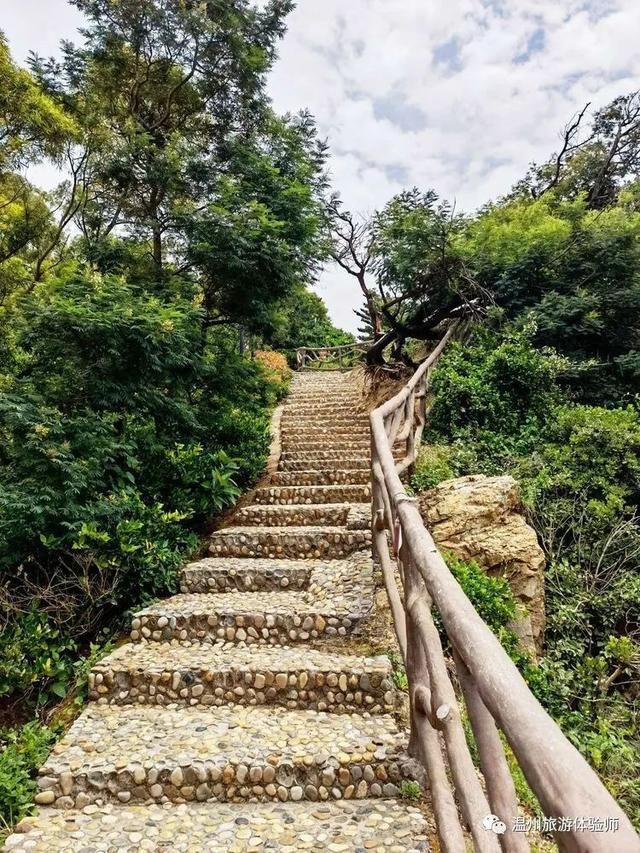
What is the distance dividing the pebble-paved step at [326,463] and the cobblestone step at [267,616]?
243 cm

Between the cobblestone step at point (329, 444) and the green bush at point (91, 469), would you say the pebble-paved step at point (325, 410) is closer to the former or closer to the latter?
the cobblestone step at point (329, 444)

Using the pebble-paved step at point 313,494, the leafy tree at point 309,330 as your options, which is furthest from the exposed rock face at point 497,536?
the leafy tree at point 309,330

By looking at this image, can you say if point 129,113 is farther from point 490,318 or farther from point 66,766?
point 66,766

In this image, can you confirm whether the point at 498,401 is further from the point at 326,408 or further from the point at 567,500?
the point at 326,408

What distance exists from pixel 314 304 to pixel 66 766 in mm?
20715

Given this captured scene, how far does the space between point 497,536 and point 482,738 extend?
10.5 feet

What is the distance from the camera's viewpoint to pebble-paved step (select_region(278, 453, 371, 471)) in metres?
6.16

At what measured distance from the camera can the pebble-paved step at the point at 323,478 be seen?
584 centimetres

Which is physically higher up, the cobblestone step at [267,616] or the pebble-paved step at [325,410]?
the pebble-paved step at [325,410]

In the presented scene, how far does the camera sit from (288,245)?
6.06 meters

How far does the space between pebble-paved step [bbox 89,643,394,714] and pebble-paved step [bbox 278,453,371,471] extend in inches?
127

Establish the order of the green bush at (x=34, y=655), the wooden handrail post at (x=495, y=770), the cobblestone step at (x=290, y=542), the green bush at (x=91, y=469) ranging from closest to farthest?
the wooden handrail post at (x=495, y=770) → the green bush at (x=34, y=655) → the green bush at (x=91, y=469) → the cobblestone step at (x=290, y=542)

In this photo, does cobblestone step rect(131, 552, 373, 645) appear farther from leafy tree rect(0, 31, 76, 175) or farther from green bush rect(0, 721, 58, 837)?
leafy tree rect(0, 31, 76, 175)

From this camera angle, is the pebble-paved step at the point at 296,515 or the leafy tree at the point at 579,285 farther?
the leafy tree at the point at 579,285
